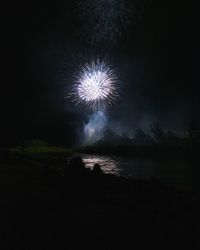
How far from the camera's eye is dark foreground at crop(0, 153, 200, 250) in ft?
48.9

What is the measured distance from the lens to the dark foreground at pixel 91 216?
1490 centimetres

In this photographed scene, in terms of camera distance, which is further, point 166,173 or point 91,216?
point 166,173

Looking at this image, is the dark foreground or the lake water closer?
the dark foreground

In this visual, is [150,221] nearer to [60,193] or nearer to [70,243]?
[70,243]

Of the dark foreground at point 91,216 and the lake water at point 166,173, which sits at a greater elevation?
the lake water at point 166,173

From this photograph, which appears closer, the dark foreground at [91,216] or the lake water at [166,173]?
the dark foreground at [91,216]

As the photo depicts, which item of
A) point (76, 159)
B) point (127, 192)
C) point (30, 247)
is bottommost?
point (30, 247)

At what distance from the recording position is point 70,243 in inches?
573

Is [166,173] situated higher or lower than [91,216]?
higher

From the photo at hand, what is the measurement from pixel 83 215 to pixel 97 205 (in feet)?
9.75

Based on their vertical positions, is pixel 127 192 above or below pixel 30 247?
above

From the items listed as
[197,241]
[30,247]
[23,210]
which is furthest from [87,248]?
[23,210]

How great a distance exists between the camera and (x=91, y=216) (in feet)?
63.7

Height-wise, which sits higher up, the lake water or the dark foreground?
the lake water
